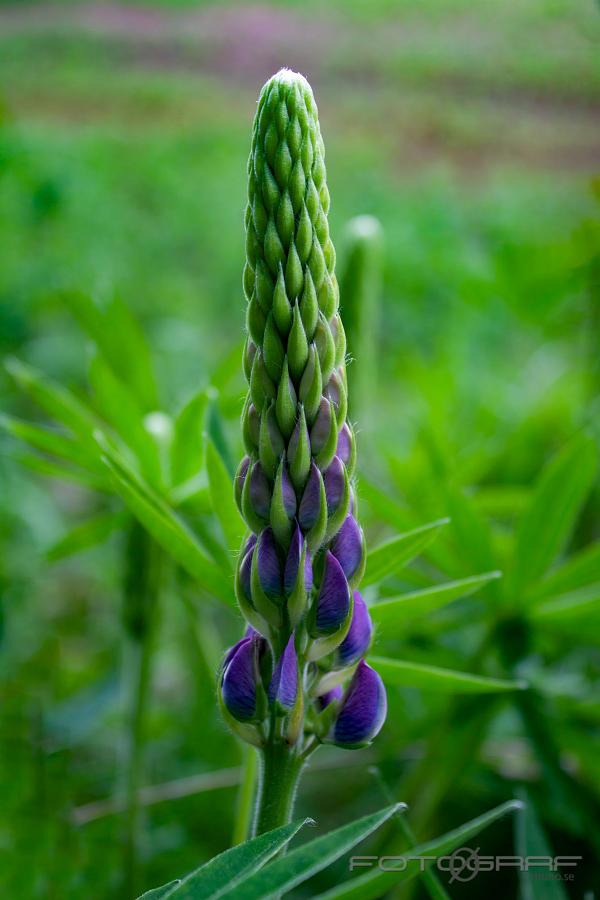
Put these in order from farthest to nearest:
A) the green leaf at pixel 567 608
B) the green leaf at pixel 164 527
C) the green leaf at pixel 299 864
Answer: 1. the green leaf at pixel 567 608
2. the green leaf at pixel 164 527
3. the green leaf at pixel 299 864

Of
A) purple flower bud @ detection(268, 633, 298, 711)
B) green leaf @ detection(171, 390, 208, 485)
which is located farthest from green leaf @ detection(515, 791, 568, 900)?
green leaf @ detection(171, 390, 208, 485)

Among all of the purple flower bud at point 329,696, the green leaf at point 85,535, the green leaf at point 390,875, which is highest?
the green leaf at point 85,535

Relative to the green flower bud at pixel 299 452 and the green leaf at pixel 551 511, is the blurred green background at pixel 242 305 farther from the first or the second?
the green flower bud at pixel 299 452

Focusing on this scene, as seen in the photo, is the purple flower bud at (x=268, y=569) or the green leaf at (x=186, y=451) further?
the green leaf at (x=186, y=451)

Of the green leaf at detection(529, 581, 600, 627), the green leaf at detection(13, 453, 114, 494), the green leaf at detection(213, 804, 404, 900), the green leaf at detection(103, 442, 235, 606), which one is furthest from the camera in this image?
the green leaf at detection(13, 453, 114, 494)

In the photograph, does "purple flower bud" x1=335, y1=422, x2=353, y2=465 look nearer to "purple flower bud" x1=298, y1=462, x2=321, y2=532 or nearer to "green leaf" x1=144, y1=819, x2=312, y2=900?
"purple flower bud" x1=298, y1=462, x2=321, y2=532

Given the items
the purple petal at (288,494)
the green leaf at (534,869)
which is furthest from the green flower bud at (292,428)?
the green leaf at (534,869)
